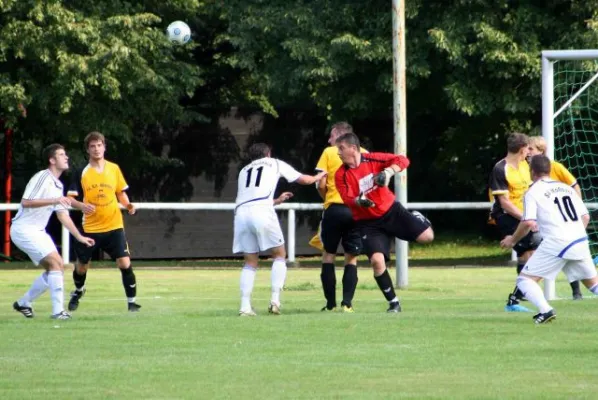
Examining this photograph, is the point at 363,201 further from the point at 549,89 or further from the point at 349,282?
the point at 549,89

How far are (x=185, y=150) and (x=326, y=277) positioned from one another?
17580mm

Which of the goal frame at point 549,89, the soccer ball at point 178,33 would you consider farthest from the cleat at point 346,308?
the soccer ball at point 178,33

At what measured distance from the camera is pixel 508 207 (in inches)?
645

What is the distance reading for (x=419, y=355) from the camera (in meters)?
11.4

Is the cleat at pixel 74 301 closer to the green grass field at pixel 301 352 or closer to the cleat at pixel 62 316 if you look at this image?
the green grass field at pixel 301 352

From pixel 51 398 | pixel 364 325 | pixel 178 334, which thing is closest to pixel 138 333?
pixel 178 334

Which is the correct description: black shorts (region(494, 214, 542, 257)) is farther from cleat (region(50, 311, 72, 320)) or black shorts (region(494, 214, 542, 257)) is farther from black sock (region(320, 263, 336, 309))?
cleat (region(50, 311, 72, 320))

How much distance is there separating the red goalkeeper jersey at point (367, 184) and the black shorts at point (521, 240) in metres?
1.88

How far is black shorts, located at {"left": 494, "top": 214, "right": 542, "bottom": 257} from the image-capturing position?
1634 centimetres

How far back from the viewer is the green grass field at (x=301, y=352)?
959cm

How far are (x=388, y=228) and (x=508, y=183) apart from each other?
6.58ft

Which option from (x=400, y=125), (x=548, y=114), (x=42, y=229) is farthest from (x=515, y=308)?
(x=400, y=125)

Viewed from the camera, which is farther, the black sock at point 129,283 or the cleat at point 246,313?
A: the black sock at point 129,283

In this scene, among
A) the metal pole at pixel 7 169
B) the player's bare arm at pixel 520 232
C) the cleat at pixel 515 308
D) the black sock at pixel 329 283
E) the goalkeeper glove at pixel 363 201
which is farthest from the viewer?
the metal pole at pixel 7 169
